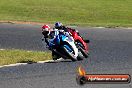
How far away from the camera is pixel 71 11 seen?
4206 centimetres

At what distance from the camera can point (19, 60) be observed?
21141 mm

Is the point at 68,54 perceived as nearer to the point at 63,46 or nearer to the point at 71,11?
the point at 63,46

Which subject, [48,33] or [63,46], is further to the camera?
[63,46]

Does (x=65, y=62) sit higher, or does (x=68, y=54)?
(x=68, y=54)

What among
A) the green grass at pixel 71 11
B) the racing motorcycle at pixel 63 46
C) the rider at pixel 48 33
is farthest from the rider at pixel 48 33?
the green grass at pixel 71 11

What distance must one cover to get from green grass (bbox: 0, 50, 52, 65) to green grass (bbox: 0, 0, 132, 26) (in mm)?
12362

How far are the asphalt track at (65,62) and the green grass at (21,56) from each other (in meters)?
0.97

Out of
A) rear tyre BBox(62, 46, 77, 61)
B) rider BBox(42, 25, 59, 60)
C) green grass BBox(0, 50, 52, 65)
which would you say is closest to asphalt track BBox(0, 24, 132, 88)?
rear tyre BBox(62, 46, 77, 61)

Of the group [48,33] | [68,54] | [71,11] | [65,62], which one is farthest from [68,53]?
[71,11]

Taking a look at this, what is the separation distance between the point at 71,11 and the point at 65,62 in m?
21.6

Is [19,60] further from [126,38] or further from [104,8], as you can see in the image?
[104,8]

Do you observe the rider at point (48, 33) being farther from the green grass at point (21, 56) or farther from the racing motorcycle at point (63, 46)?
the green grass at point (21, 56)

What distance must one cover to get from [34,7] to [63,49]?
25.4 metres

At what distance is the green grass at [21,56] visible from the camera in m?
21.0
